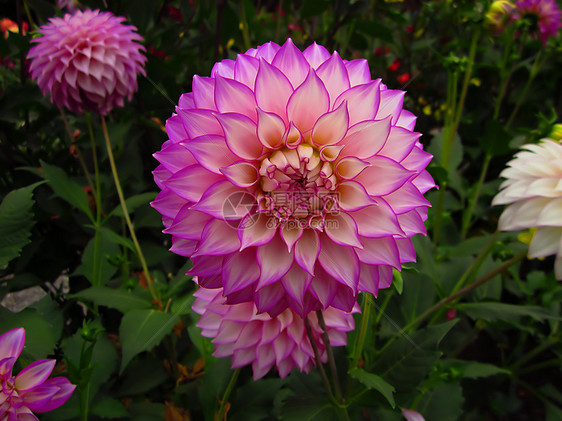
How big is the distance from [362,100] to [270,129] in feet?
0.30

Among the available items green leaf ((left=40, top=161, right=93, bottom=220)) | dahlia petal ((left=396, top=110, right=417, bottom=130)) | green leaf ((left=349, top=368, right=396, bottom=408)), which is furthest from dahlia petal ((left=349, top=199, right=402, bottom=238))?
green leaf ((left=40, top=161, right=93, bottom=220))

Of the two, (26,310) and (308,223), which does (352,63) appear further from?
(26,310)

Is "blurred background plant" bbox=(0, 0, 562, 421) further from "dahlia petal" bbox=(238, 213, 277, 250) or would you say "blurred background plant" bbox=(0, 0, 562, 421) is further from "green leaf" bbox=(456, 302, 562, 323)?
"dahlia petal" bbox=(238, 213, 277, 250)

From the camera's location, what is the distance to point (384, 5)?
1.11 metres

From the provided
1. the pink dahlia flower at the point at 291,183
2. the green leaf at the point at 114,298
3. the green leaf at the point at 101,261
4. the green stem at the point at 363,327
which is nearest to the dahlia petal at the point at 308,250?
the pink dahlia flower at the point at 291,183

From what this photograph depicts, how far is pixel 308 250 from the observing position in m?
0.36

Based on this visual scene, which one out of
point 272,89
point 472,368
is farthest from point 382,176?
point 472,368

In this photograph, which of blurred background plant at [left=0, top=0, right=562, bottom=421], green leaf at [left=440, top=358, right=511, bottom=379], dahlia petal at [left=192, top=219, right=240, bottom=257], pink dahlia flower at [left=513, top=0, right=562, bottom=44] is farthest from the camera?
pink dahlia flower at [left=513, top=0, right=562, bottom=44]

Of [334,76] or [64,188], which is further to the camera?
[64,188]

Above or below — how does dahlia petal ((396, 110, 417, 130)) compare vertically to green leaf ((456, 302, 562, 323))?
above

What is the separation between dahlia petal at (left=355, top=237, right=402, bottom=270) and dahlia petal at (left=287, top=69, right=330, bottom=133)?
13 centimetres

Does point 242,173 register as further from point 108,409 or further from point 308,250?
point 108,409

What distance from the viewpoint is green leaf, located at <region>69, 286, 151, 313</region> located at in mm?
594

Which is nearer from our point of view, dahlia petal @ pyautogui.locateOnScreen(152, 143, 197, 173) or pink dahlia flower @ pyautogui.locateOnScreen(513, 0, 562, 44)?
dahlia petal @ pyautogui.locateOnScreen(152, 143, 197, 173)
